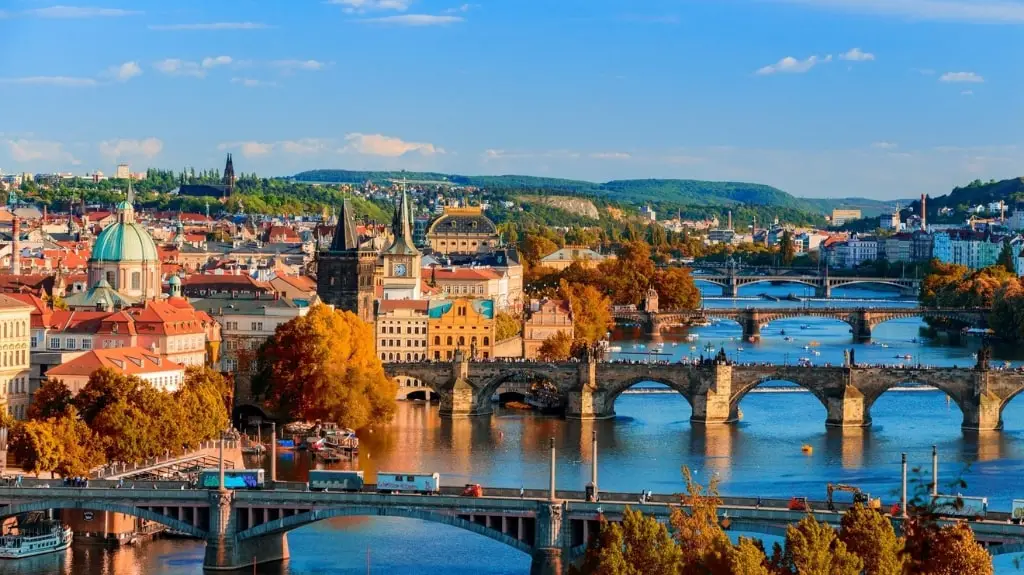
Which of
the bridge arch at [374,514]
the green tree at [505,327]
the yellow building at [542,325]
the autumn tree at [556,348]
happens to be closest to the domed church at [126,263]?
the green tree at [505,327]

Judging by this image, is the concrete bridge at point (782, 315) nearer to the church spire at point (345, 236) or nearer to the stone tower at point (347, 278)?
the church spire at point (345, 236)

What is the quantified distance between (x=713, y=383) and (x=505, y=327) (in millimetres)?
20294

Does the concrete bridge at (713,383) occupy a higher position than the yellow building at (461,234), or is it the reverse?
the yellow building at (461,234)

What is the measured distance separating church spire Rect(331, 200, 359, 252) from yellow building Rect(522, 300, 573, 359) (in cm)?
1031

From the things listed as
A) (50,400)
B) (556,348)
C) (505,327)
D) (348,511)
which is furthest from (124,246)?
(348,511)

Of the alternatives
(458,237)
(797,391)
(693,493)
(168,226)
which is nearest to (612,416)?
(797,391)

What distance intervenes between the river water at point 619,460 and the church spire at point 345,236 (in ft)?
31.8

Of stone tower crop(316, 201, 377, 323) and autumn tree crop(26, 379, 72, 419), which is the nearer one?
autumn tree crop(26, 379, 72, 419)

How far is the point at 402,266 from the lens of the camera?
100812 mm

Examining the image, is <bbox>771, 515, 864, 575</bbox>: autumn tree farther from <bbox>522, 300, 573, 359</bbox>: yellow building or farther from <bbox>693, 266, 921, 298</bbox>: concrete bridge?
<bbox>693, 266, 921, 298</bbox>: concrete bridge

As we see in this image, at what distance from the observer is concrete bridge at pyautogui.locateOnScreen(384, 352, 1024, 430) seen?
245 ft

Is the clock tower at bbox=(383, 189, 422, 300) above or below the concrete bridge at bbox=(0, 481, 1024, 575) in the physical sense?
above

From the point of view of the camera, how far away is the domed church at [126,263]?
274ft

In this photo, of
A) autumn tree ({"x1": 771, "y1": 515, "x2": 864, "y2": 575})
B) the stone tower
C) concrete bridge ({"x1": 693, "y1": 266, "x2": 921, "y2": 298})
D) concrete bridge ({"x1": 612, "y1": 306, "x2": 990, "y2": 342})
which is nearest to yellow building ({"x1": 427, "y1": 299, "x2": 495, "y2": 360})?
the stone tower
